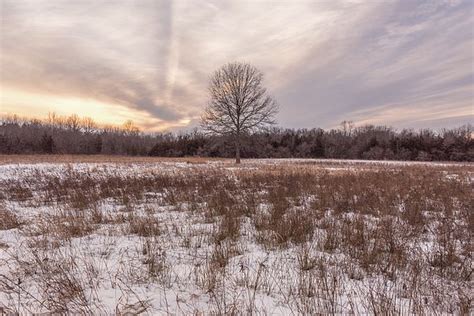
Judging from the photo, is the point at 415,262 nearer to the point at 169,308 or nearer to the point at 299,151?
the point at 169,308

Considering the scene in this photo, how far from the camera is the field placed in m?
2.96

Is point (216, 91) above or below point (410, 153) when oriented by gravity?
above

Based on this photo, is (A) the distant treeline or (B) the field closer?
(B) the field

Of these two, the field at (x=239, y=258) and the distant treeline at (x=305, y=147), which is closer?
the field at (x=239, y=258)

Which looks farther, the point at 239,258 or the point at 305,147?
the point at 305,147

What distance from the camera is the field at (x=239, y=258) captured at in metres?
2.96

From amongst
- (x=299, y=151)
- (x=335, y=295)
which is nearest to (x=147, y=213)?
(x=335, y=295)

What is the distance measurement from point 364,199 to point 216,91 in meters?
26.8

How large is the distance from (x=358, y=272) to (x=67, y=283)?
3.70 metres

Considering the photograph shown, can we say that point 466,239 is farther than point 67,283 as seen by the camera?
Yes

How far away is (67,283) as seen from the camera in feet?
10.5

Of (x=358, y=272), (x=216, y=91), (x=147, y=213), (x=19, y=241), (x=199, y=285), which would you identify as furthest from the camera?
(x=216, y=91)

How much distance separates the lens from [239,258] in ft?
13.5

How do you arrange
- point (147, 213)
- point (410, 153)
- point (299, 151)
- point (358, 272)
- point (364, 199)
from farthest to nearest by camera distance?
point (299, 151)
point (410, 153)
point (364, 199)
point (147, 213)
point (358, 272)
